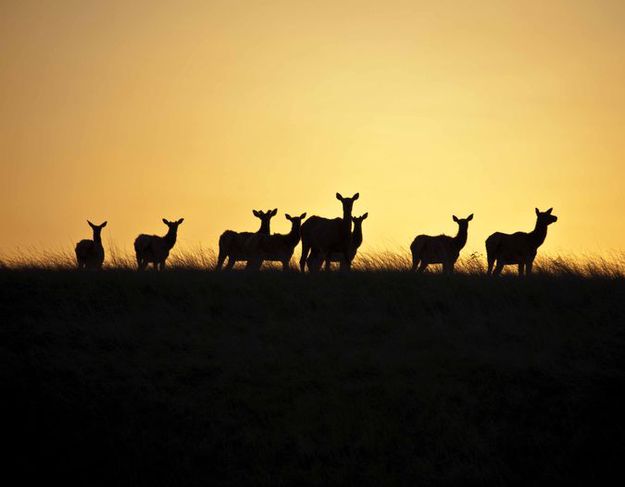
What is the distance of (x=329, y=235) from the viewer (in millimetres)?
23672

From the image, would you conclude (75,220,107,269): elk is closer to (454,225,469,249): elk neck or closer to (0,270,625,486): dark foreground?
(0,270,625,486): dark foreground

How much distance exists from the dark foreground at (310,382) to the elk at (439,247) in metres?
6.77

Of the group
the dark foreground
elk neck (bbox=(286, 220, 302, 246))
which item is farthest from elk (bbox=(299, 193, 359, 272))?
the dark foreground

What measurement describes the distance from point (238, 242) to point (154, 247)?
268 centimetres

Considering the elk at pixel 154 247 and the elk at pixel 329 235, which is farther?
the elk at pixel 154 247

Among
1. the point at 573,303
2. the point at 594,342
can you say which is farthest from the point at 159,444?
the point at 573,303

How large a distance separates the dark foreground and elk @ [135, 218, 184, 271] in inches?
336

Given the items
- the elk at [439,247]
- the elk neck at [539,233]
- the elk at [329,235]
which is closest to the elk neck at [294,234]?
the elk at [329,235]

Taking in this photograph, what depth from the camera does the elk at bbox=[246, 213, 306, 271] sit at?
1010 inches

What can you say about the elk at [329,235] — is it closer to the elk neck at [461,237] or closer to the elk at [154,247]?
the elk neck at [461,237]

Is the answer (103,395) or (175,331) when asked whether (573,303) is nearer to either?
(175,331)

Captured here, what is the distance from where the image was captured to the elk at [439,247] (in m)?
25.4

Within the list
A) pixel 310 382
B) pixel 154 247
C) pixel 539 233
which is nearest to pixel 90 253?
pixel 154 247

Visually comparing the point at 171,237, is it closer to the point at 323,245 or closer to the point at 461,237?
the point at 323,245
